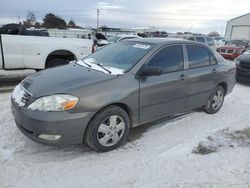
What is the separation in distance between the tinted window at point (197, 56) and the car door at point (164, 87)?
27 cm

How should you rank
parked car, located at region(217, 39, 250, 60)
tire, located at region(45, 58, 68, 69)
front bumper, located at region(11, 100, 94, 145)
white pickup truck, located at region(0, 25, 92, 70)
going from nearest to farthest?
front bumper, located at region(11, 100, 94, 145) → white pickup truck, located at region(0, 25, 92, 70) → tire, located at region(45, 58, 68, 69) → parked car, located at region(217, 39, 250, 60)

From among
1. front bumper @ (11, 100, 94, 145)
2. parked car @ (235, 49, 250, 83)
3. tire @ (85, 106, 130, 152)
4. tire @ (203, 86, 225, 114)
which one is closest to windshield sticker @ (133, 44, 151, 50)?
tire @ (85, 106, 130, 152)

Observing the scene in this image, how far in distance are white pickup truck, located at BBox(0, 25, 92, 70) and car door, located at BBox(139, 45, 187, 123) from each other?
4.35 m

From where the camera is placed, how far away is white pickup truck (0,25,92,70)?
286 inches

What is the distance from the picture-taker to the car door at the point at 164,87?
4169mm

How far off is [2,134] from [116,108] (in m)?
1.91

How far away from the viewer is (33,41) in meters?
7.60

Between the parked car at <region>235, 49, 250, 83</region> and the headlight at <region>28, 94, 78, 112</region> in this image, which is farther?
the parked car at <region>235, 49, 250, 83</region>

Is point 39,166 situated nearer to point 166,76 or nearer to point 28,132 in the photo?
point 28,132

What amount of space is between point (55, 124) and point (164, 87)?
1.91 metres

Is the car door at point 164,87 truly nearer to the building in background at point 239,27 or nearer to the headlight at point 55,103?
the headlight at point 55,103

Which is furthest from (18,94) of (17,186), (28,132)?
(17,186)

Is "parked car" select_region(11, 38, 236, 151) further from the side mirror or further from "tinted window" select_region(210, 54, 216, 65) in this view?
"tinted window" select_region(210, 54, 216, 65)

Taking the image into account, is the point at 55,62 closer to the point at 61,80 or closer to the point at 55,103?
the point at 61,80
